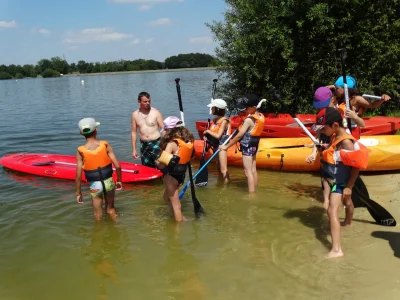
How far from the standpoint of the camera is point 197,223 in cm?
536

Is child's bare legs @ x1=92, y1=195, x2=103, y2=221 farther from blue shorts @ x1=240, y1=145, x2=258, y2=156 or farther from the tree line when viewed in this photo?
the tree line

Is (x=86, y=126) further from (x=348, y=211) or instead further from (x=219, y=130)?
(x=348, y=211)

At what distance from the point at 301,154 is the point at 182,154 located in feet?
10.8

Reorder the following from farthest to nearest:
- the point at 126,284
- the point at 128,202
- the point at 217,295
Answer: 1. the point at 128,202
2. the point at 126,284
3. the point at 217,295

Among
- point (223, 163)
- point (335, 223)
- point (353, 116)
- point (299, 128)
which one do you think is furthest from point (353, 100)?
point (299, 128)

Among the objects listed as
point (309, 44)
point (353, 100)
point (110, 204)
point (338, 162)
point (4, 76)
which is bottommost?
point (110, 204)

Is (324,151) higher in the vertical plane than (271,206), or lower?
higher

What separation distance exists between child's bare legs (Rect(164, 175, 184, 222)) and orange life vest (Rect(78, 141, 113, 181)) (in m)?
0.81

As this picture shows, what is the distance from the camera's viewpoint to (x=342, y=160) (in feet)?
12.9

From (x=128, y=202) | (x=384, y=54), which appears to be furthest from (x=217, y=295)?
(x=384, y=54)

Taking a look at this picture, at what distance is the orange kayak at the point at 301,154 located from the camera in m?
6.61

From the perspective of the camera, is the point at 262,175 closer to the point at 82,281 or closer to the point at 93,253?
the point at 93,253

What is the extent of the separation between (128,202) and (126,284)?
2597 mm

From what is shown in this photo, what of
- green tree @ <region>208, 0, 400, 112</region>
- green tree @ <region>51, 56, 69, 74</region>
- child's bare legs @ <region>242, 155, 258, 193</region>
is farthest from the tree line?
child's bare legs @ <region>242, 155, 258, 193</region>
